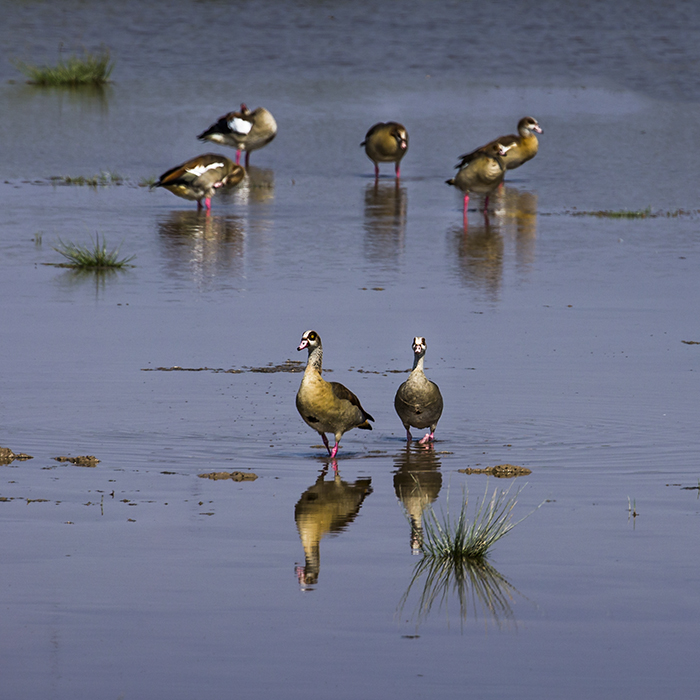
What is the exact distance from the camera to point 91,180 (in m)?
23.9

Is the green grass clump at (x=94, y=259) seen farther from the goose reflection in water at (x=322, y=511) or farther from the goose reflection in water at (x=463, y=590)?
Answer: the goose reflection in water at (x=463, y=590)

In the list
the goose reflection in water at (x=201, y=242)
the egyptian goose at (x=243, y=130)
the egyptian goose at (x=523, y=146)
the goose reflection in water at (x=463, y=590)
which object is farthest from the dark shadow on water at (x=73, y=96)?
the goose reflection in water at (x=463, y=590)

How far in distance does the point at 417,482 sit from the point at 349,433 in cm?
270

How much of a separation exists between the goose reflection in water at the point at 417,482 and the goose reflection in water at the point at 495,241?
234 inches

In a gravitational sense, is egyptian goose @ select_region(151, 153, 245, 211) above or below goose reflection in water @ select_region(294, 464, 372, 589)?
above

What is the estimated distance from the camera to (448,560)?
7.40m

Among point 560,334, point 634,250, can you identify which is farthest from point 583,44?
point 560,334

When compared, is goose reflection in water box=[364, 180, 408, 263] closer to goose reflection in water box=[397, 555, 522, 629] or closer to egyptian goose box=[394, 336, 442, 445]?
egyptian goose box=[394, 336, 442, 445]

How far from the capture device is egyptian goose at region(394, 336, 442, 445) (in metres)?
10.2

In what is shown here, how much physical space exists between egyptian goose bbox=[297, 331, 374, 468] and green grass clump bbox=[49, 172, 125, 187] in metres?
14.2

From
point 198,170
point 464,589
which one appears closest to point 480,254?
point 198,170

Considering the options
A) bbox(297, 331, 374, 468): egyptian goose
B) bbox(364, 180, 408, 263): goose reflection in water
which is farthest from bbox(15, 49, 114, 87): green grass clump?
bbox(297, 331, 374, 468): egyptian goose

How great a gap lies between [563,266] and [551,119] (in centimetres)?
1503

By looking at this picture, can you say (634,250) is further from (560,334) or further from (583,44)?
(583,44)
